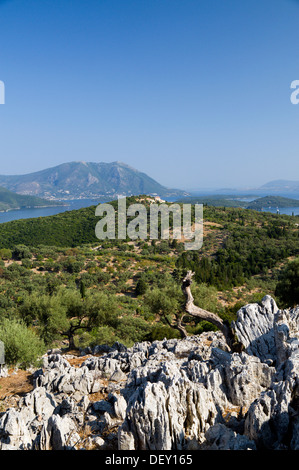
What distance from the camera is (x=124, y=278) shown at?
4188cm

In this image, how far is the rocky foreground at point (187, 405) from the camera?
447 cm

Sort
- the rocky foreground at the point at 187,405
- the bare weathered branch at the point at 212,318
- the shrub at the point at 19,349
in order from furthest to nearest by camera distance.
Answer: the shrub at the point at 19,349 < the bare weathered branch at the point at 212,318 < the rocky foreground at the point at 187,405

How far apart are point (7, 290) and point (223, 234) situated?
167ft

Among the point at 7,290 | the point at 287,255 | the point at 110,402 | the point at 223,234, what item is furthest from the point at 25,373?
the point at 223,234
